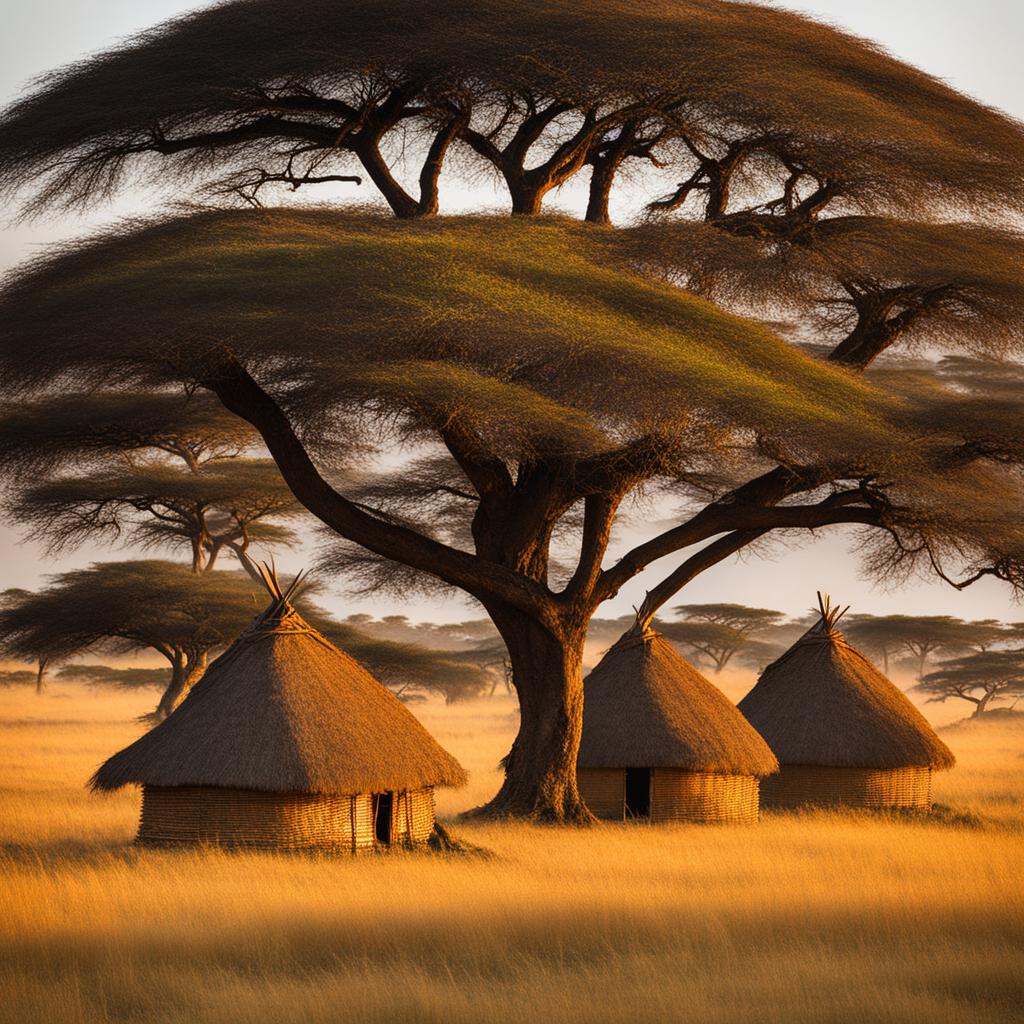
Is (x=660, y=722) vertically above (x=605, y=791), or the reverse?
(x=660, y=722)

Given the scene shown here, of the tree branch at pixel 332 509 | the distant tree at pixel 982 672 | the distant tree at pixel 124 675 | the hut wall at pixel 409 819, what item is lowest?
the distant tree at pixel 124 675

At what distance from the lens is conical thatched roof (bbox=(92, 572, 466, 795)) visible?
1502cm

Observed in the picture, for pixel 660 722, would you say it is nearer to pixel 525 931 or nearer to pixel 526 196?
→ pixel 526 196

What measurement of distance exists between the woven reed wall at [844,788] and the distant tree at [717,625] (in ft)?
91.7

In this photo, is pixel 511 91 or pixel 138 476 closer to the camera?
pixel 511 91

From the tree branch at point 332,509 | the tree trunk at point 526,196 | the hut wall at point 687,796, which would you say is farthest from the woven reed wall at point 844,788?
the tree trunk at point 526,196

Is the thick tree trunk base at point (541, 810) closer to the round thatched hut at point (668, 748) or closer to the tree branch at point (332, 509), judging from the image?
the round thatched hut at point (668, 748)

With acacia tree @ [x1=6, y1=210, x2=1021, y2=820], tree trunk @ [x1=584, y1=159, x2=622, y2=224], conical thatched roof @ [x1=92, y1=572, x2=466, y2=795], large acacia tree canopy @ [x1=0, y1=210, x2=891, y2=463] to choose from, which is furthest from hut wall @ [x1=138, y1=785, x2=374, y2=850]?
tree trunk @ [x1=584, y1=159, x2=622, y2=224]

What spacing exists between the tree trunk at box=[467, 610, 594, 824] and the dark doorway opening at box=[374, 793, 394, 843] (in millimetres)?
2063

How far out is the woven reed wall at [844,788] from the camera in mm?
22234

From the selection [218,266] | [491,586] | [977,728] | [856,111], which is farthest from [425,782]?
[977,728]

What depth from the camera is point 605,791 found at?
798 inches

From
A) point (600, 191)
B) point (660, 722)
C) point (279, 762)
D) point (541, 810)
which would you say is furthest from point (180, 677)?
point (279, 762)

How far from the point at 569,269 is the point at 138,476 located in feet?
50.3
